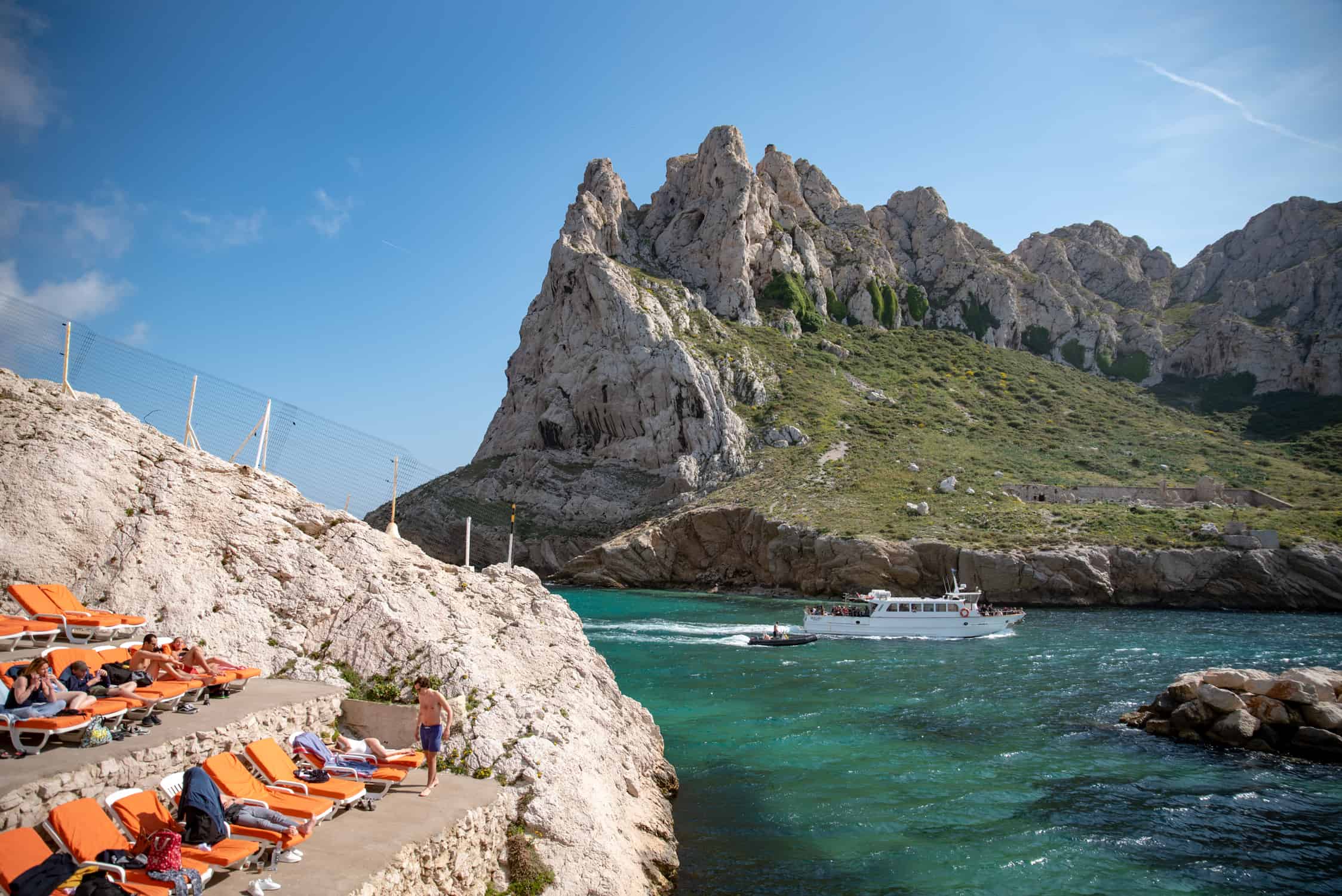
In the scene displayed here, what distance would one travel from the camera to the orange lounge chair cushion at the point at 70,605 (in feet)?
36.1

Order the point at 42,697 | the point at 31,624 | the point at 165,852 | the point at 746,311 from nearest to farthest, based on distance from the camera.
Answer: the point at 165,852 < the point at 42,697 < the point at 31,624 < the point at 746,311

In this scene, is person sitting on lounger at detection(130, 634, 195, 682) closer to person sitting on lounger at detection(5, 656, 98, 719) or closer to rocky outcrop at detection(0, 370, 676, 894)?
person sitting on lounger at detection(5, 656, 98, 719)

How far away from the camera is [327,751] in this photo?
946 centimetres

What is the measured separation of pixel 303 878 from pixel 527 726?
4.56 m

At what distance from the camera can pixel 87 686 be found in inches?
350

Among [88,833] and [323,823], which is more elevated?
[88,833]

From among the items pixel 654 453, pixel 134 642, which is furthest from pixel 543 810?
pixel 654 453

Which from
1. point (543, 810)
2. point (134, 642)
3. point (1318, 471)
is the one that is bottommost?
point (543, 810)

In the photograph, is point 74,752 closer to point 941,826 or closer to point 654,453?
point 941,826

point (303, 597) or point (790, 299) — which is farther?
point (790, 299)

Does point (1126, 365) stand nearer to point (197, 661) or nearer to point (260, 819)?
point (197, 661)

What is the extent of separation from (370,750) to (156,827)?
3057 mm

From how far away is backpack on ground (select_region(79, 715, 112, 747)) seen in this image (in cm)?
812

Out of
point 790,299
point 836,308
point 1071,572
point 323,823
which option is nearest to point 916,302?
point 836,308
